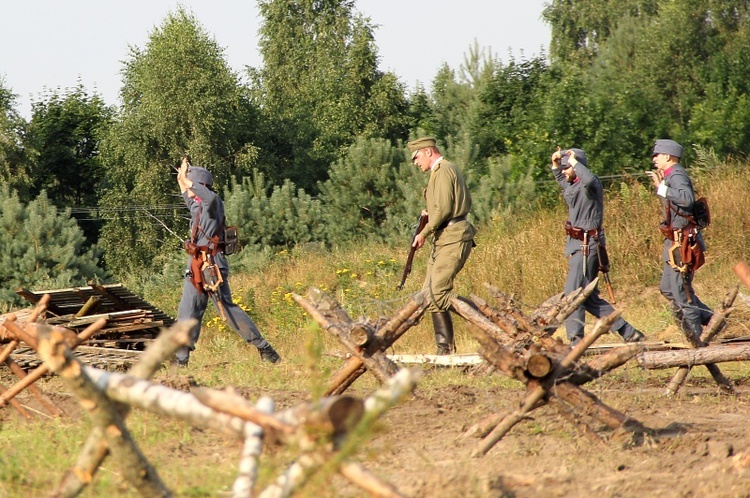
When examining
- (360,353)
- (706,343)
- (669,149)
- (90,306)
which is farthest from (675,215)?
(90,306)

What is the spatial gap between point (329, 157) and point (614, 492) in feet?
99.0

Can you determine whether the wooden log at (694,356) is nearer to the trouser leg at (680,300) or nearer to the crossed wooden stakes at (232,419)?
the trouser leg at (680,300)

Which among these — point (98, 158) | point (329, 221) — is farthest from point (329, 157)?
point (329, 221)

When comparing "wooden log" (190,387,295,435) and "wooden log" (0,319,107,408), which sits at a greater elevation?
"wooden log" (190,387,295,435)

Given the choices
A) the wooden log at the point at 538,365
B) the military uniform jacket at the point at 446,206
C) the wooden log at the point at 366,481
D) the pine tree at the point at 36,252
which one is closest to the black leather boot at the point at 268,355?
the military uniform jacket at the point at 446,206

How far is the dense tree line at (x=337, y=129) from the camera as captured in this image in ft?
76.8

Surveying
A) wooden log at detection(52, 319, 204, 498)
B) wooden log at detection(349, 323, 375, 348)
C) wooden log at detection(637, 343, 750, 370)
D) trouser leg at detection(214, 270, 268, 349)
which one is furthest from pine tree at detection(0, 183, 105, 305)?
wooden log at detection(52, 319, 204, 498)

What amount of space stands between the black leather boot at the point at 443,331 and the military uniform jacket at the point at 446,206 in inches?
27.5

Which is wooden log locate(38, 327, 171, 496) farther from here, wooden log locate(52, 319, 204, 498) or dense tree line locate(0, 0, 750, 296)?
dense tree line locate(0, 0, 750, 296)

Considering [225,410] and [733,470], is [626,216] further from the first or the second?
[225,410]

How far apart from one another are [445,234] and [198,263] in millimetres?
2370

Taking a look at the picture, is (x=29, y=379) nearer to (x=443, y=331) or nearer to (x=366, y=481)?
(x=443, y=331)

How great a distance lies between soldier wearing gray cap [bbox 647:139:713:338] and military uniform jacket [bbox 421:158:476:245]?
1.78 m

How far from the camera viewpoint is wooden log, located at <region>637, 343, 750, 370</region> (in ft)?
24.7
